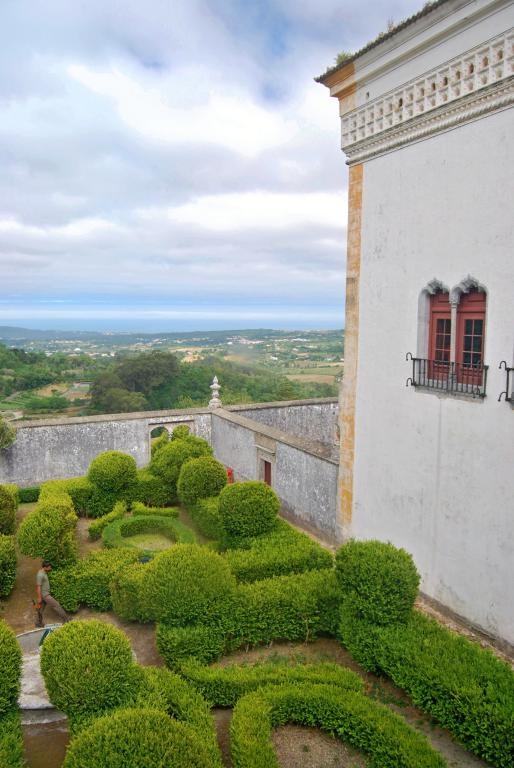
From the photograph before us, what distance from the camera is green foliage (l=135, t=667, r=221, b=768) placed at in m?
5.91

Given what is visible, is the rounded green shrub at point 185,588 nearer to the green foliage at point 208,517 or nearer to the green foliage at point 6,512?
the green foliage at point 208,517

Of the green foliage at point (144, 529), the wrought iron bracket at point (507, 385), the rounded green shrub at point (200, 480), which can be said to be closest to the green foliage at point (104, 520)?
the green foliage at point (144, 529)

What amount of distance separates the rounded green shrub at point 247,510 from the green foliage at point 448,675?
10.8 feet

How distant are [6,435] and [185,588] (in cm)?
1012

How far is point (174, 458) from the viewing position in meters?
15.0

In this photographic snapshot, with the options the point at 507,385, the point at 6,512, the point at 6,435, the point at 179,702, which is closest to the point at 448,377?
the point at 507,385

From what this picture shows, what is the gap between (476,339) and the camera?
28.2ft

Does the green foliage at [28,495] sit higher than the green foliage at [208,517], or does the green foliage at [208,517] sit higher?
the green foliage at [208,517]

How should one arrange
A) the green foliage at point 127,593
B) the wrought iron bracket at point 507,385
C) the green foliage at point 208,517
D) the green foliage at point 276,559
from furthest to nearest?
the green foliage at point 208,517
the green foliage at point 276,559
the green foliage at point 127,593
the wrought iron bracket at point 507,385

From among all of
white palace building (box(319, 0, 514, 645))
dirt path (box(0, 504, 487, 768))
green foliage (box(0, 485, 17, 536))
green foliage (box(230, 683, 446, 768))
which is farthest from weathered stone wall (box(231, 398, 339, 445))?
green foliage (box(230, 683, 446, 768))

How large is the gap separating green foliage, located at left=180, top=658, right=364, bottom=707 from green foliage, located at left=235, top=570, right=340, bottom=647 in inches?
37.3

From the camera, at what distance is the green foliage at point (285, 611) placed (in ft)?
26.7

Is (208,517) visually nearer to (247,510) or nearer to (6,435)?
(247,510)

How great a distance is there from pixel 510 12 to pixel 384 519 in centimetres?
805
